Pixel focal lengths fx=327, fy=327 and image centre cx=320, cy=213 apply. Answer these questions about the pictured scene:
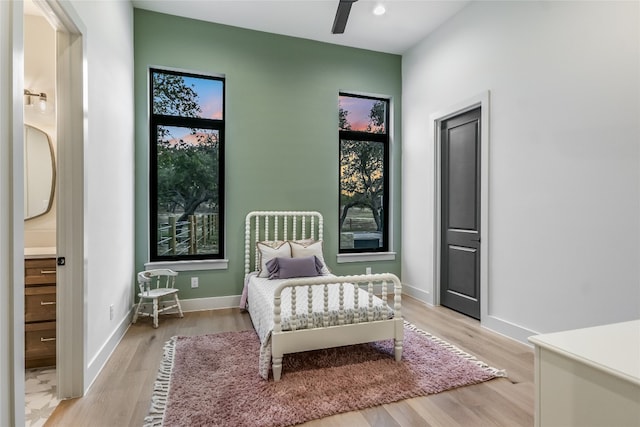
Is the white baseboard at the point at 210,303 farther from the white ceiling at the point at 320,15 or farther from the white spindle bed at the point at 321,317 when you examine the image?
the white ceiling at the point at 320,15

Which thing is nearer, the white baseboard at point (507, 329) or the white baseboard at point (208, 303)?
the white baseboard at point (507, 329)

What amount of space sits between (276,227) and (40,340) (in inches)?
88.7

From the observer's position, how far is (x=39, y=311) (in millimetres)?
2357

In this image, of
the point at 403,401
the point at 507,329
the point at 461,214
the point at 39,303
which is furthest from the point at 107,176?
the point at 507,329

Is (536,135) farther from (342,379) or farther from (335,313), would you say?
(342,379)

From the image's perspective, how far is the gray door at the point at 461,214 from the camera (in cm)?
342

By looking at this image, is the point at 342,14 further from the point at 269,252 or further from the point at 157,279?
the point at 157,279

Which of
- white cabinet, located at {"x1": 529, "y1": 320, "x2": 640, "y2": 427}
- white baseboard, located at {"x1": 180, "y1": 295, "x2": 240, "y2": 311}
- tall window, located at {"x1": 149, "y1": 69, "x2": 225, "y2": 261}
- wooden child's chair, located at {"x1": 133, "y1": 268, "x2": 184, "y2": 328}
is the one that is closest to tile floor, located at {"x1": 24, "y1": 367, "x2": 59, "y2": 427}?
wooden child's chair, located at {"x1": 133, "y1": 268, "x2": 184, "y2": 328}

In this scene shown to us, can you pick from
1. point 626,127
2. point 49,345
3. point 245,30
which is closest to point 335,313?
point 49,345

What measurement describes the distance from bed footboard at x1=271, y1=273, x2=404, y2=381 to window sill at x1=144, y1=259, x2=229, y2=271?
5.57ft

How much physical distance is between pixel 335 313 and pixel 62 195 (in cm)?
191

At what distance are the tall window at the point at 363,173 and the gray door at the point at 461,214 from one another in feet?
2.98

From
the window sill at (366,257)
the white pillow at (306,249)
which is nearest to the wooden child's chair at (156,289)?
the white pillow at (306,249)

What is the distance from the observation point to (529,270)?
9.16ft
